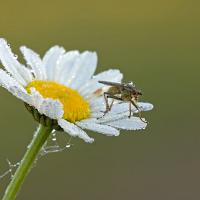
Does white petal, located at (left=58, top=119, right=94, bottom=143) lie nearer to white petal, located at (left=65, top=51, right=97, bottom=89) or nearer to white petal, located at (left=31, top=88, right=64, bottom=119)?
white petal, located at (left=31, top=88, right=64, bottom=119)

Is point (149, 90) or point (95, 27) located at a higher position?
point (95, 27)

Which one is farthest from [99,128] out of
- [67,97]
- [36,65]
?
[36,65]

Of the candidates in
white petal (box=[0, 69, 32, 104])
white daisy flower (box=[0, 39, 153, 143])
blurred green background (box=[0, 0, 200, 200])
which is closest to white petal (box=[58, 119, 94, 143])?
white daisy flower (box=[0, 39, 153, 143])

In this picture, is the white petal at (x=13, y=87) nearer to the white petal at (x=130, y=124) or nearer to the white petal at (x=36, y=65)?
the white petal at (x=130, y=124)

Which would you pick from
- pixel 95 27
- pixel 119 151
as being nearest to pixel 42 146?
pixel 119 151

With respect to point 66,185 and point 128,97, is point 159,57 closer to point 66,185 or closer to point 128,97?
point 66,185

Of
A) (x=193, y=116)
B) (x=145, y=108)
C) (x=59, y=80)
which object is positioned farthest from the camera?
(x=193, y=116)

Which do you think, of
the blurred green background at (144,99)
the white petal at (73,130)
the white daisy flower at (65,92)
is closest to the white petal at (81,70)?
the white daisy flower at (65,92)
